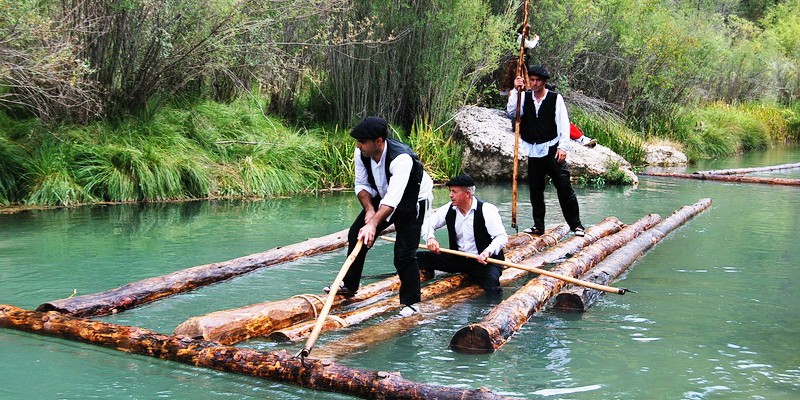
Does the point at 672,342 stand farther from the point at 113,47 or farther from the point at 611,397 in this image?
the point at 113,47

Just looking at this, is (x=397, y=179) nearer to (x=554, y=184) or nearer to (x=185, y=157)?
(x=554, y=184)

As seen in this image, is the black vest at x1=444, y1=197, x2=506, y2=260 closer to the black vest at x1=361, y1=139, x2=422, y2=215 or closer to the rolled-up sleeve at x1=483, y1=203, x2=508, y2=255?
the rolled-up sleeve at x1=483, y1=203, x2=508, y2=255

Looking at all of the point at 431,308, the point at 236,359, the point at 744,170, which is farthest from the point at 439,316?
the point at 744,170

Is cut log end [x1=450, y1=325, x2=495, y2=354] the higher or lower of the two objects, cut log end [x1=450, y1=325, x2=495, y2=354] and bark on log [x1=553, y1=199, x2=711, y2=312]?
the lower

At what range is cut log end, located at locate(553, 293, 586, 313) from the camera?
6504 millimetres

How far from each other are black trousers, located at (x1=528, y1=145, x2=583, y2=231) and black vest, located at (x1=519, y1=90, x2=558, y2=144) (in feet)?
0.48

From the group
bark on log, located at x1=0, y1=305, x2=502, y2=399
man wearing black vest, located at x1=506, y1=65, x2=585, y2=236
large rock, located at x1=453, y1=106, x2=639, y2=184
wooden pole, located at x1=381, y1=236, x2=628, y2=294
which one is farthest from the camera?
large rock, located at x1=453, y1=106, x2=639, y2=184

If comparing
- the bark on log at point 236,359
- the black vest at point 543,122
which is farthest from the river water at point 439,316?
the black vest at point 543,122

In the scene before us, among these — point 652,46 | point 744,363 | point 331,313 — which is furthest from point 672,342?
point 652,46

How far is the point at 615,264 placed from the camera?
7.76 m

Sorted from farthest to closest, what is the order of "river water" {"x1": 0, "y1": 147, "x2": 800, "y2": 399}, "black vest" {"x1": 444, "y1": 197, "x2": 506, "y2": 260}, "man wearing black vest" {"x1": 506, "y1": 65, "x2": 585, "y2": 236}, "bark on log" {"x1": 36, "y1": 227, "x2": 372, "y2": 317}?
"man wearing black vest" {"x1": 506, "y1": 65, "x2": 585, "y2": 236} < "black vest" {"x1": 444, "y1": 197, "x2": 506, "y2": 260} < "bark on log" {"x1": 36, "y1": 227, "x2": 372, "y2": 317} < "river water" {"x1": 0, "y1": 147, "x2": 800, "y2": 399}

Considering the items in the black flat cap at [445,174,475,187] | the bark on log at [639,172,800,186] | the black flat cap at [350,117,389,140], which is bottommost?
the bark on log at [639,172,800,186]

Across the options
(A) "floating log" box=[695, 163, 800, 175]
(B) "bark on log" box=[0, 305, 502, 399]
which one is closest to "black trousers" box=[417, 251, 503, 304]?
(B) "bark on log" box=[0, 305, 502, 399]

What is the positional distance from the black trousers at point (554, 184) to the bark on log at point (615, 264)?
0.67 m
